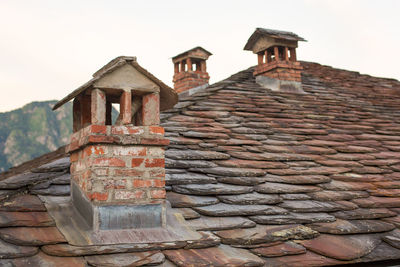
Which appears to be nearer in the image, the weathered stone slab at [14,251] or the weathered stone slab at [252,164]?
the weathered stone slab at [14,251]

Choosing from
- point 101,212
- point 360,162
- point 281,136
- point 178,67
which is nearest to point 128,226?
point 101,212

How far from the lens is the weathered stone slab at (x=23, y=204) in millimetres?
2752

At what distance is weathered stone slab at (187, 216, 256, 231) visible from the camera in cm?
298

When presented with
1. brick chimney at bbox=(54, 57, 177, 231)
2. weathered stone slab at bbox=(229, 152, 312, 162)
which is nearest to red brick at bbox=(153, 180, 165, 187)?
brick chimney at bbox=(54, 57, 177, 231)

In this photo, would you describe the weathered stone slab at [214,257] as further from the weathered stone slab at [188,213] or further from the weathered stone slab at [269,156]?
the weathered stone slab at [269,156]

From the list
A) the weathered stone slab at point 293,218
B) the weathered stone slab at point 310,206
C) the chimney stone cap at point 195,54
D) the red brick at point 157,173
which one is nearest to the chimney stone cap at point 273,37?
the chimney stone cap at point 195,54

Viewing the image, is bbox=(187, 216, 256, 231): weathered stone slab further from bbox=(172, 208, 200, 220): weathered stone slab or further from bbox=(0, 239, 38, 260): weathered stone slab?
bbox=(0, 239, 38, 260): weathered stone slab

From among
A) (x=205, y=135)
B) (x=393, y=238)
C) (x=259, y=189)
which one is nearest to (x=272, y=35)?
(x=205, y=135)

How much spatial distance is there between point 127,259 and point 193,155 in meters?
1.73

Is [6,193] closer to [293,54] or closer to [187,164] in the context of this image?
[187,164]

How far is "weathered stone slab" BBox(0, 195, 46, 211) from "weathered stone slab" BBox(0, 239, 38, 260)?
0.41m

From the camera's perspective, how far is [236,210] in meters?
3.27

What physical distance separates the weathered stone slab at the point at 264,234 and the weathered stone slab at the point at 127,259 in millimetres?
592

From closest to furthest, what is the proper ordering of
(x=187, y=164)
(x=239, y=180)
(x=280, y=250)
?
(x=280, y=250), (x=239, y=180), (x=187, y=164)
